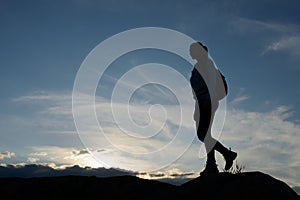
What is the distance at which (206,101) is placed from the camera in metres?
10.6

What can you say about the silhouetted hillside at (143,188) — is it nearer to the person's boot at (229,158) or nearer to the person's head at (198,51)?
the person's boot at (229,158)

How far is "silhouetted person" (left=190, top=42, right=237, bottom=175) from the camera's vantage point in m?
10.5

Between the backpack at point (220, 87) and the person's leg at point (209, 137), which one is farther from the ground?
the backpack at point (220, 87)

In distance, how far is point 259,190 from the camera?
813cm

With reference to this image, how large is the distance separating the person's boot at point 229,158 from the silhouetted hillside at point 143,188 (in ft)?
4.91

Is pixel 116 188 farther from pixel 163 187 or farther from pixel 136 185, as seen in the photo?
pixel 163 187

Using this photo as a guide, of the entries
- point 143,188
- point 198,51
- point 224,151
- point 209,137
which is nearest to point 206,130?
point 209,137

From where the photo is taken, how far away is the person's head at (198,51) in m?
10.7

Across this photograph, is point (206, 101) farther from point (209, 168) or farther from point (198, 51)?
point (209, 168)

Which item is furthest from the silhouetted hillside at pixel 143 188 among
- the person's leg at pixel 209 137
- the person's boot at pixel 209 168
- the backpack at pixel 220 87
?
the backpack at pixel 220 87

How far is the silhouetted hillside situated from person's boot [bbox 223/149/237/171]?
1.50 meters

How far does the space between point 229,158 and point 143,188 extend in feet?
9.94

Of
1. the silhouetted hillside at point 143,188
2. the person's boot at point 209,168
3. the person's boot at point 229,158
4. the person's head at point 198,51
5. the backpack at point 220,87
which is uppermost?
the person's head at point 198,51

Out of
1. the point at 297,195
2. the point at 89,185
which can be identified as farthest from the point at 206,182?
the point at 89,185
